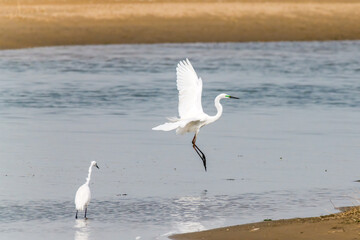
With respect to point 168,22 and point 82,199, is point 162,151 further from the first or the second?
point 168,22

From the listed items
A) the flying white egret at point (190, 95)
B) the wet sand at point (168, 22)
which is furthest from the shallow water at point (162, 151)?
the wet sand at point (168, 22)

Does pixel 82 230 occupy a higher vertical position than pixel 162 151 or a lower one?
lower

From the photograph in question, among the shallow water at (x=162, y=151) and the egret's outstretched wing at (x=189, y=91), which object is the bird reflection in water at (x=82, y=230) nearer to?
the shallow water at (x=162, y=151)

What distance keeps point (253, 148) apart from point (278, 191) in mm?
3290

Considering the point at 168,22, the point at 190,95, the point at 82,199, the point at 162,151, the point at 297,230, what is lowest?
the point at 297,230

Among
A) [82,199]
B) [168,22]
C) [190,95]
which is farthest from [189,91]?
[168,22]

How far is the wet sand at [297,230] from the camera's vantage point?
8.48 metres

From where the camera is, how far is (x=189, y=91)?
48.1ft

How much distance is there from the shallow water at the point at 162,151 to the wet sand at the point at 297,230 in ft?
1.74

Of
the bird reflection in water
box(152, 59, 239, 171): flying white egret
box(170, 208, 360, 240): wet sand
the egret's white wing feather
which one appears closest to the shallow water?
the bird reflection in water

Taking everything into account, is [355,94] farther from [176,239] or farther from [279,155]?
[176,239]

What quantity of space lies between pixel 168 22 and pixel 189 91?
2591cm

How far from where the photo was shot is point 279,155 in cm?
1437

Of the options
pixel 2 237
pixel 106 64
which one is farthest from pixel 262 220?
pixel 106 64
